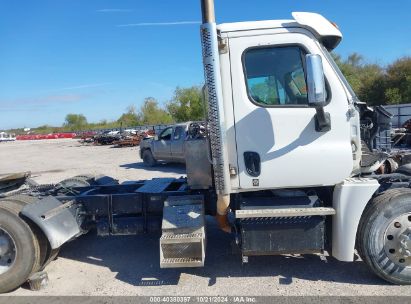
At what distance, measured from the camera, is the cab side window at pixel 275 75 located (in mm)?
3938

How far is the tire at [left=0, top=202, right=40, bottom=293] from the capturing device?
4.35 meters

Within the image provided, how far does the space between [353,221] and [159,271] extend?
2.43m

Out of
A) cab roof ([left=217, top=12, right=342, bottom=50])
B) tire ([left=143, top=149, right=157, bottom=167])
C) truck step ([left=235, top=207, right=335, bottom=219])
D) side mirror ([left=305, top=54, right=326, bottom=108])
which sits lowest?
tire ([left=143, top=149, right=157, bottom=167])

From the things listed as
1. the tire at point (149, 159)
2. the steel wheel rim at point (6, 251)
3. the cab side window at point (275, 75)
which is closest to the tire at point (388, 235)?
the cab side window at point (275, 75)

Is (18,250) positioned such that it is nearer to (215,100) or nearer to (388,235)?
(215,100)

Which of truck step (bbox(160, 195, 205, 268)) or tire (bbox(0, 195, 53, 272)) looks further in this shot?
tire (bbox(0, 195, 53, 272))

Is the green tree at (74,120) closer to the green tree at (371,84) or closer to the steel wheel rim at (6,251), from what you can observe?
the green tree at (371,84)

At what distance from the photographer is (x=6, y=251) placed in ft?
14.7

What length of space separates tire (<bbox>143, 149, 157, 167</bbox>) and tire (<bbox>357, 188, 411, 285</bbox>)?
13.1 metres

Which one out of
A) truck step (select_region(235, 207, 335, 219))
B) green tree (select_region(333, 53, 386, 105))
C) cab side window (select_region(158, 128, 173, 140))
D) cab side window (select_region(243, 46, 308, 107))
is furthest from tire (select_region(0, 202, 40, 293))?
→ green tree (select_region(333, 53, 386, 105))

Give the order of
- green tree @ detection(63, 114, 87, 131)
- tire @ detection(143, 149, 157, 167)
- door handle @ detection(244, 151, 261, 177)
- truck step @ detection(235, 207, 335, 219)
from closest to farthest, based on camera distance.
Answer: truck step @ detection(235, 207, 335, 219)
door handle @ detection(244, 151, 261, 177)
tire @ detection(143, 149, 157, 167)
green tree @ detection(63, 114, 87, 131)

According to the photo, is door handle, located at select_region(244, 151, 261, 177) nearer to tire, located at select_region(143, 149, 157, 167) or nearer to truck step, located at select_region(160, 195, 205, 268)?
truck step, located at select_region(160, 195, 205, 268)

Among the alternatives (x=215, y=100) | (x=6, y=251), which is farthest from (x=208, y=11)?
(x=6, y=251)

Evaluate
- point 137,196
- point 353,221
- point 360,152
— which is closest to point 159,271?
point 137,196
